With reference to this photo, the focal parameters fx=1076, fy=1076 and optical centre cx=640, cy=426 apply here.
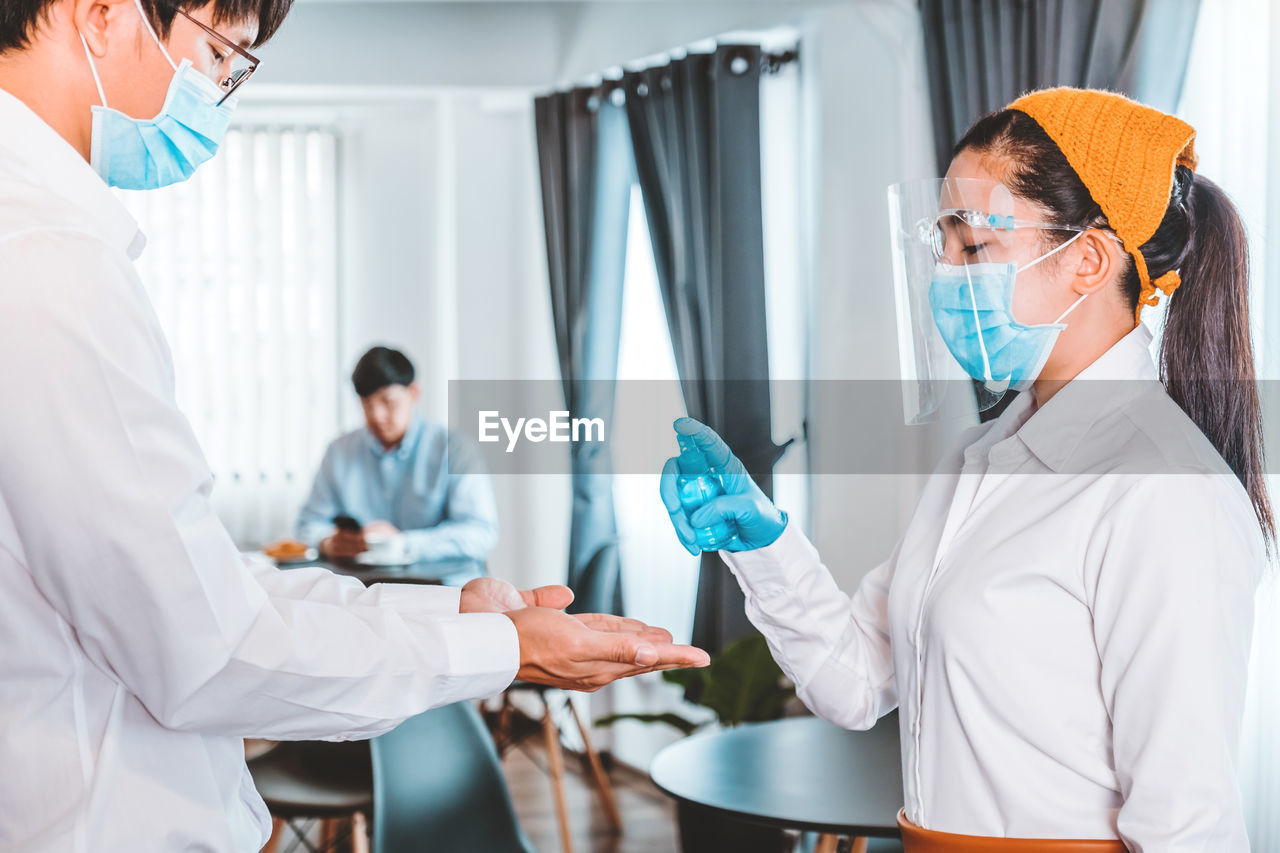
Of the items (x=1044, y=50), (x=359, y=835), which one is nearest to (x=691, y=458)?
(x=359, y=835)

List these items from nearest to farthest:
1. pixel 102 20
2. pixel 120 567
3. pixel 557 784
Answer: pixel 120 567
pixel 102 20
pixel 557 784

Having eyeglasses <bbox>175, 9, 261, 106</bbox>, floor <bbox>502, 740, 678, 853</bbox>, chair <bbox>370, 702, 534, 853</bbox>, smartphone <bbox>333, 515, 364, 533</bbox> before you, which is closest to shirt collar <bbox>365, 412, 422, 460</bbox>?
smartphone <bbox>333, 515, 364, 533</bbox>

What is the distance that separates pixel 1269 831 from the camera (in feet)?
6.94

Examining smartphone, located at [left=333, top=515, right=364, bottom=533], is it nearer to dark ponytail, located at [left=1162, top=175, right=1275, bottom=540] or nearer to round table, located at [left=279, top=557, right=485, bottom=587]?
round table, located at [left=279, top=557, right=485, bottom=587]

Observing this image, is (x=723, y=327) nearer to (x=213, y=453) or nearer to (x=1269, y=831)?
(x=1269, y=831)

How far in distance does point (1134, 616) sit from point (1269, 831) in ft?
4.94

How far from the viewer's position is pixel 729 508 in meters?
1.30

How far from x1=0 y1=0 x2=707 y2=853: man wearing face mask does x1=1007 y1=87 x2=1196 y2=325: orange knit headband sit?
0.76m

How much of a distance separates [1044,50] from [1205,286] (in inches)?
60.1

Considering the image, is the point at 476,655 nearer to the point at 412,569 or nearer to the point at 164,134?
the point at 164,134

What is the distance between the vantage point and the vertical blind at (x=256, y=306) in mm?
4883

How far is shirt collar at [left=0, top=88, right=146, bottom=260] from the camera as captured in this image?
0.87m

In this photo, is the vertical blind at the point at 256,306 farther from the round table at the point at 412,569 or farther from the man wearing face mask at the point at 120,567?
the man wearing face mask at the point at 120,567

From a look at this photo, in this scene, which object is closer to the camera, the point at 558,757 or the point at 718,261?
the point at 558,757
